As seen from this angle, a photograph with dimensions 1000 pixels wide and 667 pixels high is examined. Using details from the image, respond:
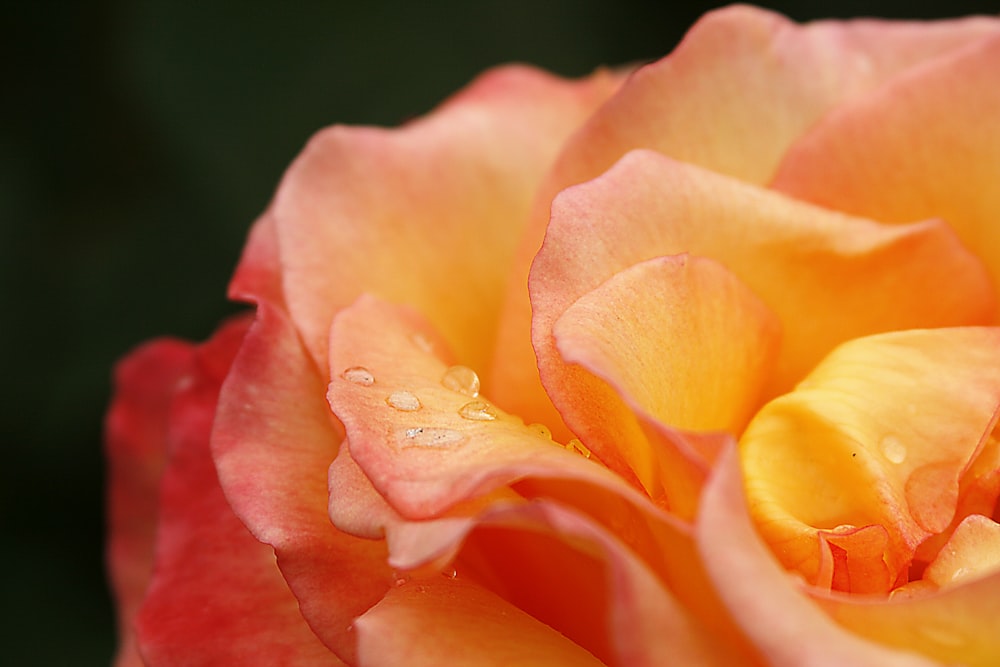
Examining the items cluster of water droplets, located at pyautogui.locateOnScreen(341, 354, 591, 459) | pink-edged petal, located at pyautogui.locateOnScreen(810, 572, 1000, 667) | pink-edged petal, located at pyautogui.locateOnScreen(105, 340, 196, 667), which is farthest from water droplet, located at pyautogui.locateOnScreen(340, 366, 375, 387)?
pink-edged petal, located at pyautogui.locateOnScreen(105, 340, 196, 667)

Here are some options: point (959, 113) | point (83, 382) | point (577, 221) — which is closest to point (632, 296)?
point (577, 221)

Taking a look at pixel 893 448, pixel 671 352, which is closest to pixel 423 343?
pixel 671 352

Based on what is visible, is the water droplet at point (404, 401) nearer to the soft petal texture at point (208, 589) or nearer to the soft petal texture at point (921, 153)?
the soft petal texture at point (208, 589)

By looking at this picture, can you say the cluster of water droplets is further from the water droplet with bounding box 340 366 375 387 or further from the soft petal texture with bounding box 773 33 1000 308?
the soft petal texture with bounding box 773 33 1000 308

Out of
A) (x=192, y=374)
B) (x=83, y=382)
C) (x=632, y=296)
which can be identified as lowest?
(x=83, y=382)

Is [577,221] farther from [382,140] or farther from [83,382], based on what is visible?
[83,382]

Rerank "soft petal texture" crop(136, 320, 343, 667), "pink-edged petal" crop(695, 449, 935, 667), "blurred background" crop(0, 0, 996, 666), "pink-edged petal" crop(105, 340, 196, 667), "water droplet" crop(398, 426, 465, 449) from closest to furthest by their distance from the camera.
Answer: "pink-edged petal" crop(695, 449, 935, 667) < "water droplet" crop(398, 426, 465, 449) < "soft petal texture" crop(136, 320, 343, 667) < "pink-edged petal" crop(105, 340, 196, 667) < "blurred background" crop(0, 0, 996, 666)

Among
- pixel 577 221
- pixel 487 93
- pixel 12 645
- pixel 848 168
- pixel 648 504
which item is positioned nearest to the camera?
pixel 648 504
